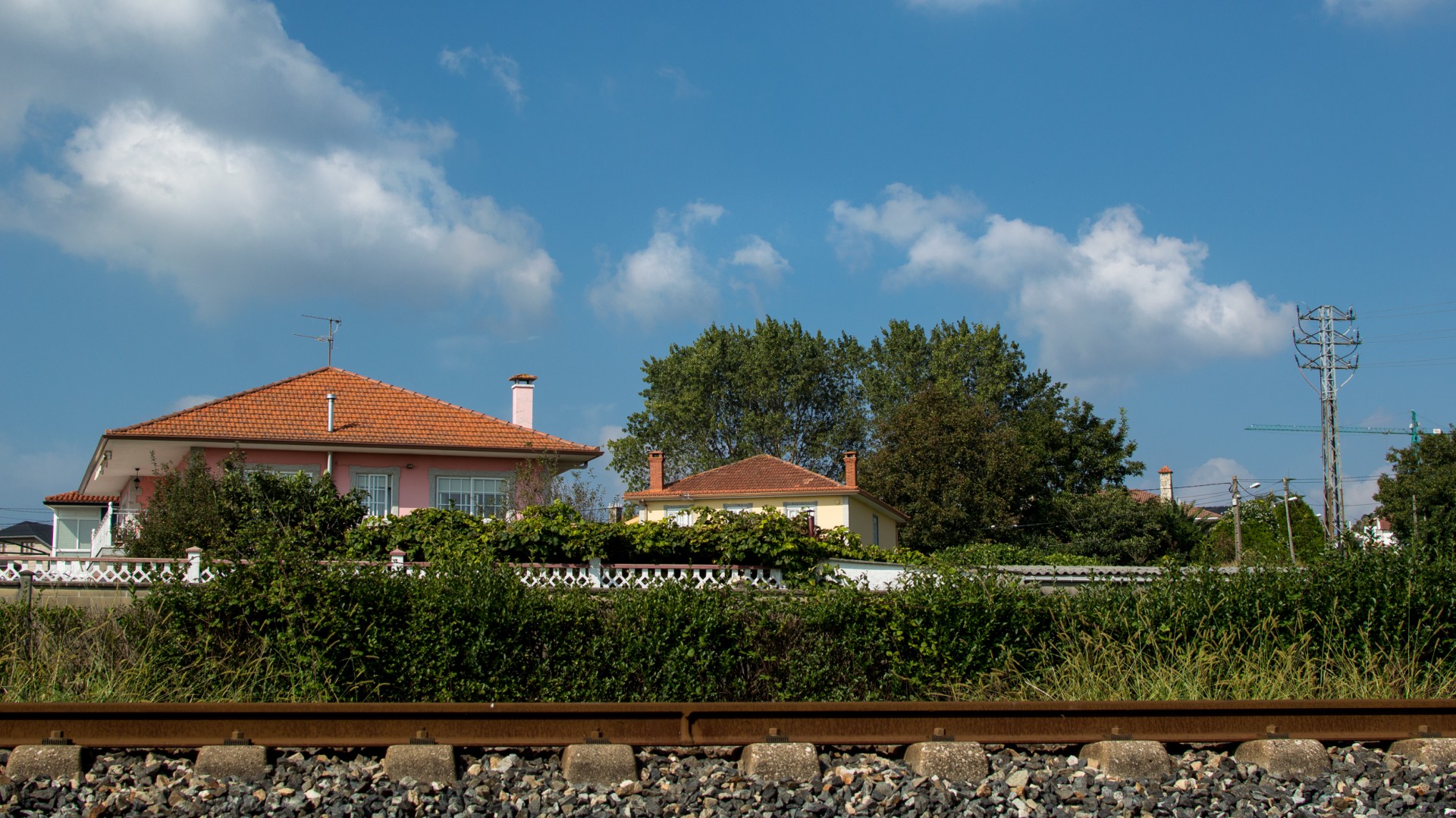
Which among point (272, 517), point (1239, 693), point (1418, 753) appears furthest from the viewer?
point (272, 517)

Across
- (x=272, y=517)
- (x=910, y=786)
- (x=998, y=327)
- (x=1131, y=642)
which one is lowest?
(x=910, y=786)

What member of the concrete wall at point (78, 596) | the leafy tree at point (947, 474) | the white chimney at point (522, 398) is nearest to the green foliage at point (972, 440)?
the leafy tree at point (947, 474)

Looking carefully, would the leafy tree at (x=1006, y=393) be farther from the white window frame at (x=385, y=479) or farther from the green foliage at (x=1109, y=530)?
the white window frame at (x=385, y=479)

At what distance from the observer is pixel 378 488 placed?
22.2 m

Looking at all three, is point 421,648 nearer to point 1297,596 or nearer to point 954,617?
point 954,617

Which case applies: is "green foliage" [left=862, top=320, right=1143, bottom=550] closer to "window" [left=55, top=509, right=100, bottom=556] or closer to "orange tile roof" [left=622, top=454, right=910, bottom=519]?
"orange tile roof" [left=622, top=454, right=910, bottom=519]

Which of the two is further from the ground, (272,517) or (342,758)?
(272,517)

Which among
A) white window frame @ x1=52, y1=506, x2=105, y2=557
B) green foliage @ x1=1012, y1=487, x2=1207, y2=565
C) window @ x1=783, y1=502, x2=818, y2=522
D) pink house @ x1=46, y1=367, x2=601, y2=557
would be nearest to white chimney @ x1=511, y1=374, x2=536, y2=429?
pink house @ x1=46, y1=367, x2=601, y2=557

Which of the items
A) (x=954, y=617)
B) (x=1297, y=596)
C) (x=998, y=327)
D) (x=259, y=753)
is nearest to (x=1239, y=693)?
(x=1297, y=596)

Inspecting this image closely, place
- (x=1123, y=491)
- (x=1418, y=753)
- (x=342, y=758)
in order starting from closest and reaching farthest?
(x=342, y=758), (x=1418, y=753), (x=1123, y=491)

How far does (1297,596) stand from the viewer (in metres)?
8.13

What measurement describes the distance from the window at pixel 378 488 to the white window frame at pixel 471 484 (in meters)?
0.82

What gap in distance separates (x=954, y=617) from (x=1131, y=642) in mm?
1249

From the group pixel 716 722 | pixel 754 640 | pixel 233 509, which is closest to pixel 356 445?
pixel 233 509
